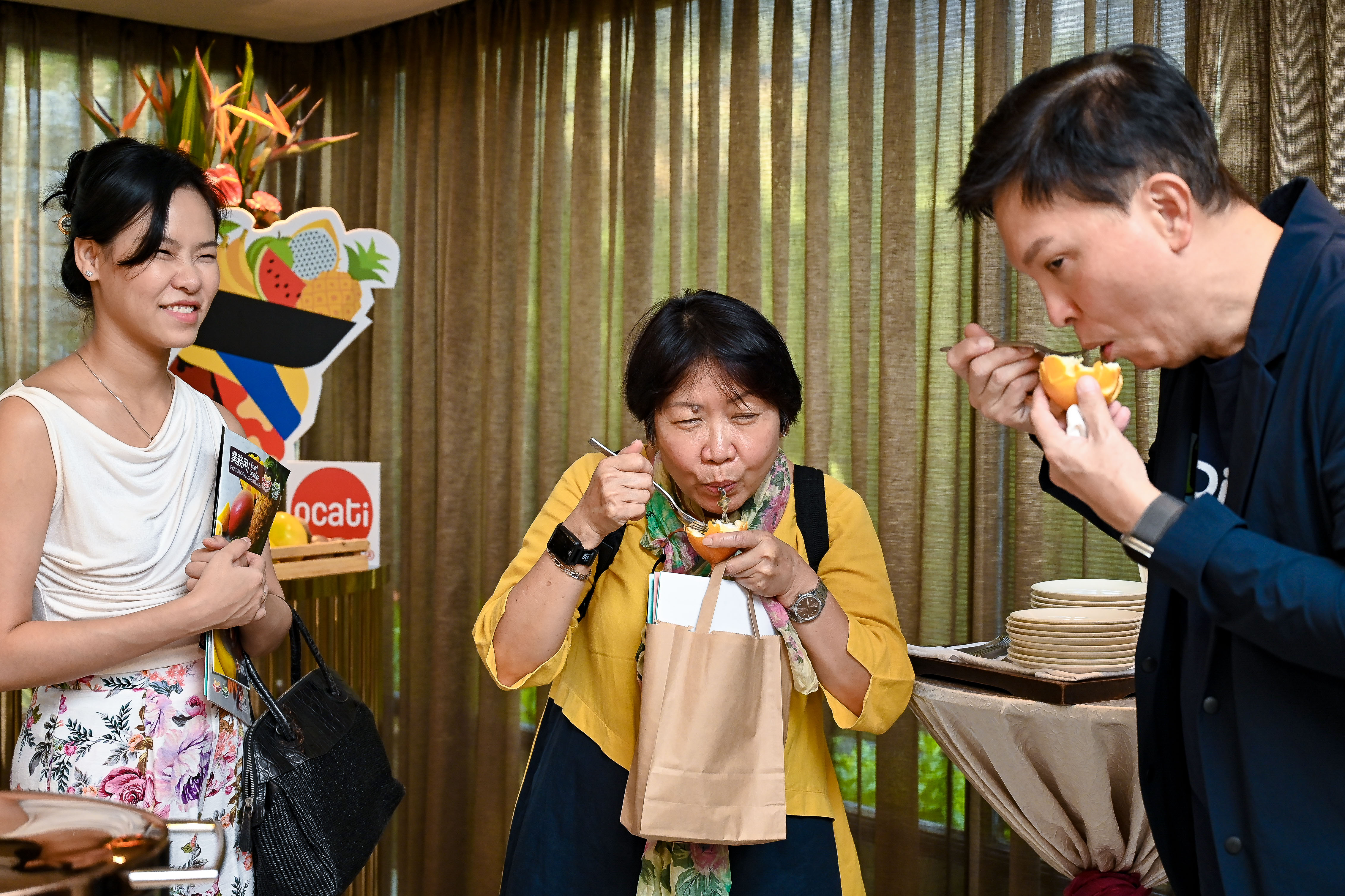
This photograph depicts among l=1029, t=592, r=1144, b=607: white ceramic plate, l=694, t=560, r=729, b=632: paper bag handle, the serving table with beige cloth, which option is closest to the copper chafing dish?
l=694, t=560, r=729, b=632: paper bag handle

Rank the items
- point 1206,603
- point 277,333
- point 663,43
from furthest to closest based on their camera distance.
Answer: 1. point 663,43
2. point 277,333
3. point 1206,603

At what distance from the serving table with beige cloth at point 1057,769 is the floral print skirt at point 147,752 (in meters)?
1.19

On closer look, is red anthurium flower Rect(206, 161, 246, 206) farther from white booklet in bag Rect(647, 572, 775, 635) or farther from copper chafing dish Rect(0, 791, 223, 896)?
copper chafing dish Rect(0, 791, 223, 896)

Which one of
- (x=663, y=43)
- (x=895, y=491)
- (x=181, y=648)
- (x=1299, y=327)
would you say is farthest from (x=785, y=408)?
(x=663, y=43)

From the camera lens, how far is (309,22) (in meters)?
4.04

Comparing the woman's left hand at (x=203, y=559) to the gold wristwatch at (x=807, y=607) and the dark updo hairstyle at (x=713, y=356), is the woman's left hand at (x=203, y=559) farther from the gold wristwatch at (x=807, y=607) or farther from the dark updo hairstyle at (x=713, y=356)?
the gold wristwatch at (x=807, y=607)

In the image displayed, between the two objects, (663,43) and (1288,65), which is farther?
(663,43)

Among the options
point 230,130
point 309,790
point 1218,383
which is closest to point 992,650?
point 1218,383

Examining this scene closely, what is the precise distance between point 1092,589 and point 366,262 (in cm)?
A: 224

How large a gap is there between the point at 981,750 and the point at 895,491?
1136 mm

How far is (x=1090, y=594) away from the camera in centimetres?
195

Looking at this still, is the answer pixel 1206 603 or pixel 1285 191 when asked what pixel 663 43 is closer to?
pixel 1285 191

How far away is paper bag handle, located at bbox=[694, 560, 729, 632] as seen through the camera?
1.57m

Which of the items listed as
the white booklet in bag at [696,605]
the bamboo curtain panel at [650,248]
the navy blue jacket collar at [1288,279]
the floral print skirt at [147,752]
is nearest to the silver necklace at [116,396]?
the floral print skirt at [147,752]
